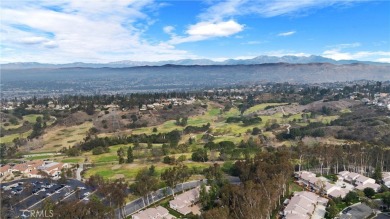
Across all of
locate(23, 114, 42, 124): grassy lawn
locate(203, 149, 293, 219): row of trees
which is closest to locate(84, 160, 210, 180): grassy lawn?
locate(203, 149, 293, 219): row of trees

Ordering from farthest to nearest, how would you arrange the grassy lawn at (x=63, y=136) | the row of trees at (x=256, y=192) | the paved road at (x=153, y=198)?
the grassy lawn at (x=63, y=136) → the paved road at (x=153, y=198) → the row of trees at (x=256, y=192)

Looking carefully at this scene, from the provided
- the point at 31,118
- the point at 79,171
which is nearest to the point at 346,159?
the point at 79,171

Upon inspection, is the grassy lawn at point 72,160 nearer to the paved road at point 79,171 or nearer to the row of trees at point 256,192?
the paved road at point 79,171

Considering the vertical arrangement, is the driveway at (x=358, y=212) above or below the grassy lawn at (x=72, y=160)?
above

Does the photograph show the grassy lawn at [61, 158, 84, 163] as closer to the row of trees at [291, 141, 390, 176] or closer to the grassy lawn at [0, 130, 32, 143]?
the grassy lawn at [0, 130, 32, 143]

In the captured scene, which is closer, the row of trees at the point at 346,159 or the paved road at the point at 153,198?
the paved road at the point at 153,198

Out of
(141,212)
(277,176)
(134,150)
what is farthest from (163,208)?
(134,150)

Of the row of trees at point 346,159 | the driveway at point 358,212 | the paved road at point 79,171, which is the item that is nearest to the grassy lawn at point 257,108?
the row of trees at point 346,159

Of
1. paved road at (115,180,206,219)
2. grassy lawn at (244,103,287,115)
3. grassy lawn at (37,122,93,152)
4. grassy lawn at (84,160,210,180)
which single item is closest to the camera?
paved road at (115,180,206,219)

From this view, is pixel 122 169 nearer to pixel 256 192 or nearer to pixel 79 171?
pixel 79 171
